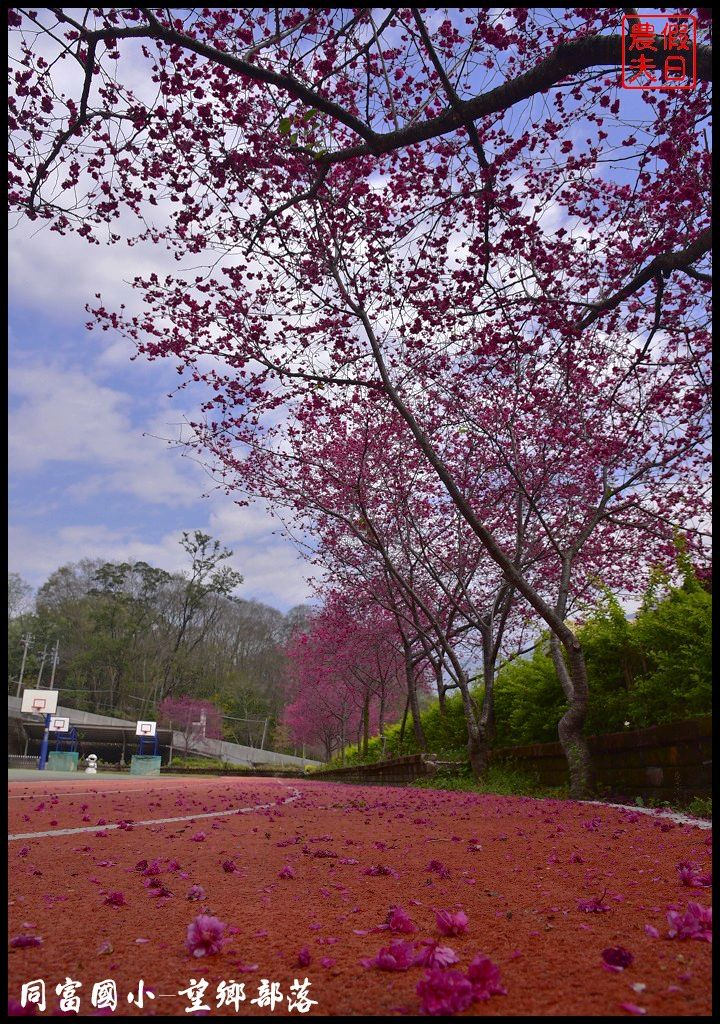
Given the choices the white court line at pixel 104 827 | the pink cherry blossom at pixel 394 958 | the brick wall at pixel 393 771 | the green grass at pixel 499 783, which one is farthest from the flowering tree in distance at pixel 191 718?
the pink cherry blossom at pixel 394 958

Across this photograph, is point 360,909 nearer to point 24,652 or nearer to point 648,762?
point 648,762

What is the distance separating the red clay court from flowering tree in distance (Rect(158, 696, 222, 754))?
43.9 m

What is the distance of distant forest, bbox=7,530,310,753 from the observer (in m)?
50.7

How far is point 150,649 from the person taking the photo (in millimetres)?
51844

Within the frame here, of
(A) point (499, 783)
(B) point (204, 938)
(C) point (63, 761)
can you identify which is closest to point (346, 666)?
(C) point (63, 761)

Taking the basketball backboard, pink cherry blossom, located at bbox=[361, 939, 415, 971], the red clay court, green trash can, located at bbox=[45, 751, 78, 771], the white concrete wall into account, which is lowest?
the white concrete wall

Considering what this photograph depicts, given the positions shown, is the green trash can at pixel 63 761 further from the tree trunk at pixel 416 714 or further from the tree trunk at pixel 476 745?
the tree trunk at pixel 476 745

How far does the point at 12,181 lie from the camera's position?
5227 millimetres

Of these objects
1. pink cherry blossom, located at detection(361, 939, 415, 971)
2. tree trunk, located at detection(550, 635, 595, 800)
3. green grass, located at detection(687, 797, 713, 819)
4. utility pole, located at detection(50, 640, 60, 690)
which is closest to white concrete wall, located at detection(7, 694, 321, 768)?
utility pole, located at detection(50, 640, 60, 690)

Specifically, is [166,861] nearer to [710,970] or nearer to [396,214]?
[710,970]

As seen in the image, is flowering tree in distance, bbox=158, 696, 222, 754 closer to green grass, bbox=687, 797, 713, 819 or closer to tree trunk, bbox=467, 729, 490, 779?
tree trunk, bbox=467, 729, 490, 779

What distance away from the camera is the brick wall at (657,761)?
19.5ft

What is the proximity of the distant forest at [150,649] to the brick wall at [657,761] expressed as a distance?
41773 mm

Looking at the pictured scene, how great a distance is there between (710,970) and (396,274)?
702 cm
